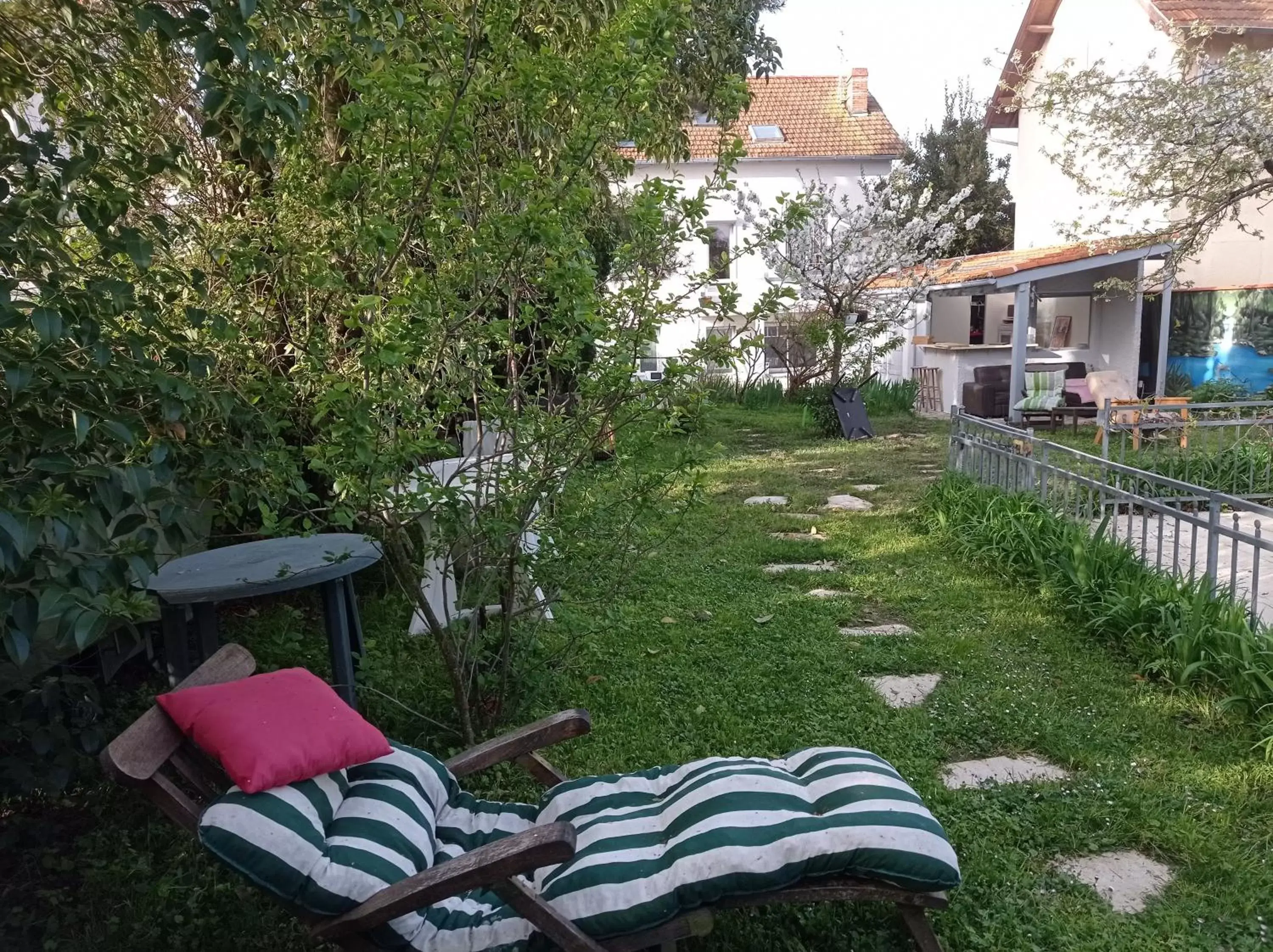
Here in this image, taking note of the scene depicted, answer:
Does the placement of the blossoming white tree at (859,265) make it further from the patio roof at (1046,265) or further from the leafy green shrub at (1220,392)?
the leafy green shrub at (1220,392)

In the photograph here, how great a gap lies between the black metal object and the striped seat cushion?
424 inches

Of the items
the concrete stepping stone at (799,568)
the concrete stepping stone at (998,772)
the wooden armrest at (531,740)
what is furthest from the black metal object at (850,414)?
the wooden armrest at (531,740)

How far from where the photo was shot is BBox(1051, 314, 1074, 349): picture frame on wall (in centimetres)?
1739

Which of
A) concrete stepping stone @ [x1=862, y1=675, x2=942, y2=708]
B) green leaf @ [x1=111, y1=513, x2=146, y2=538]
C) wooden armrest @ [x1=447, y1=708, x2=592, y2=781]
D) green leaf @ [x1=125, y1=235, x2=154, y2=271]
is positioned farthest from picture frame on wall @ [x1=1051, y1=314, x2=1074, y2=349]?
green leaf @ [x1=111, y1=513, x2=146, y2=538]

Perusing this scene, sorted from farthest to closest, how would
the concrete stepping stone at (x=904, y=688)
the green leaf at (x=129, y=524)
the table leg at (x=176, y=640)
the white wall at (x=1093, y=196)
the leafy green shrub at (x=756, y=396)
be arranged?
the leafy green shrub at (x=756, y=396)
the white wall at (x=1093, y=196)
the concrete stepping stone at (x=904, y=688)
the table leg at (x=176, y=640)
the green leaf at (x=129, y=524)

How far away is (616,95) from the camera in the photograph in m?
3.14

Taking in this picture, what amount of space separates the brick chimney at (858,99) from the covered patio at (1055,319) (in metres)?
7.73

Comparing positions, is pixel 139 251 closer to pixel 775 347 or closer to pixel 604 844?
pixel 604 844

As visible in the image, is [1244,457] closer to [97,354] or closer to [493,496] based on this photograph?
[493,496]

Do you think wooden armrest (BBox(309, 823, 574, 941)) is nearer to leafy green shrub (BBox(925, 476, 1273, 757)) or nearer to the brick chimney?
leafy green shrub (BBox(925, 476, 1273, 757))

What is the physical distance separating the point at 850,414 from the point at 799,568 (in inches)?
277

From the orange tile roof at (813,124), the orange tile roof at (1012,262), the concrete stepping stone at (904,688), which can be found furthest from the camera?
the orange tile roof at (813,124)

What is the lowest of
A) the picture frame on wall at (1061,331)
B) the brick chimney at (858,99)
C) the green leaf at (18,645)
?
the green leaf at (18,645)

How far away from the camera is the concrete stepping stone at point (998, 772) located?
3541mm
